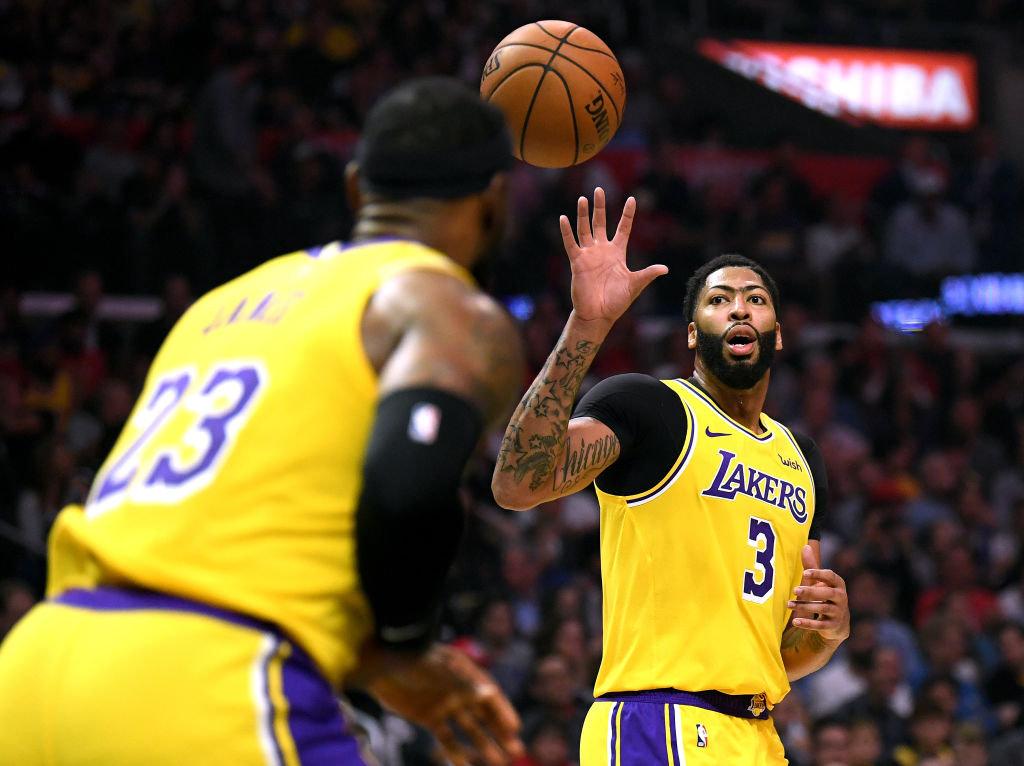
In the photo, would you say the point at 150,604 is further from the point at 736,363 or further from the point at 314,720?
the point at 736,363

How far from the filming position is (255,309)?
2.51m

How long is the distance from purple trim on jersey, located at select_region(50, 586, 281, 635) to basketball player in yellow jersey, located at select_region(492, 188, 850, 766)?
202 cm

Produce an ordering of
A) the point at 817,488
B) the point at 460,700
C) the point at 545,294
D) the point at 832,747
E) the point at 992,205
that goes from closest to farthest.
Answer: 1. the point at 460,700
2. the point at 817,488
3. the point at 832,747
4. the point at 545,294
5. the point at 992,205

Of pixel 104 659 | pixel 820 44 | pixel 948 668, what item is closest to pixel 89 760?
pixel 104 659

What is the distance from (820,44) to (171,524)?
17155mm

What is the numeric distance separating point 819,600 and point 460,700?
2.35 metres

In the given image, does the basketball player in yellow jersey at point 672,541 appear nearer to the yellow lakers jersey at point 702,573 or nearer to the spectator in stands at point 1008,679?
the yellow lakers jersey at point 702,573

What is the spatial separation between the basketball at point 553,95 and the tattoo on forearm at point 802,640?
6.31ft

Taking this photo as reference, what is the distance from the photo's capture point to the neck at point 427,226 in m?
2.56

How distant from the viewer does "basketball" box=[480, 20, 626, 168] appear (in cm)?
513

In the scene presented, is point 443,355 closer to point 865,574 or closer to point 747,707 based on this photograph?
point 747,707

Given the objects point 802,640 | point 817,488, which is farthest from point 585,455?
point 817,488

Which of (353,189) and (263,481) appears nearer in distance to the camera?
(263,481)

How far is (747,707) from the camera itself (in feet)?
14.4
